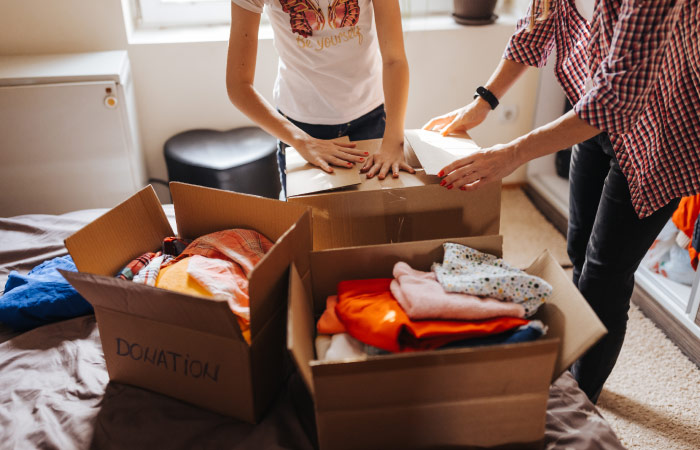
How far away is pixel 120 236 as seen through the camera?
1060 millimetres

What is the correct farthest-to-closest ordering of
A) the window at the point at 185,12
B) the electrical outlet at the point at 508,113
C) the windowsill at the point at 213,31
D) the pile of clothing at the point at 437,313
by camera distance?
the electrical outlet at the point at 508,113 → the window at the point at 185,12 → the windowsill at the point at 213,31 → the pile of clothing at the point at 437,313

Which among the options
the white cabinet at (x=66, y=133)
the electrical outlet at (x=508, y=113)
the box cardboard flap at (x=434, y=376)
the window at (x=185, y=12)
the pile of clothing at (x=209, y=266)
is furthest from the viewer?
the electrical outlet at (x=508, y=113)

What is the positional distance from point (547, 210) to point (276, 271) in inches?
75.5

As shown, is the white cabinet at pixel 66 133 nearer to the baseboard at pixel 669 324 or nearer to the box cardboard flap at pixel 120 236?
the box cardboard flap at pixel 120 236

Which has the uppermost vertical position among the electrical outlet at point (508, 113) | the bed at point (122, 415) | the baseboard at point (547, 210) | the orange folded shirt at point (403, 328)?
the orange folded shirt at point (403, 328)

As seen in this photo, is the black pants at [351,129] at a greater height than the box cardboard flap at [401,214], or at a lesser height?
greater

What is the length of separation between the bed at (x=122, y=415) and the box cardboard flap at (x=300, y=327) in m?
0.12

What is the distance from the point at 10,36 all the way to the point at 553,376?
2312 mm

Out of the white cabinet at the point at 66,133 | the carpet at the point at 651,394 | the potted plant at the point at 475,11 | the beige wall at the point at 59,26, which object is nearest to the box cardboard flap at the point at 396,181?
the carpet at the point at 651,394

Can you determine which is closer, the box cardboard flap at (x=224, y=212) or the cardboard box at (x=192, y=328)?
the cardboard box at (x=192, y=328)

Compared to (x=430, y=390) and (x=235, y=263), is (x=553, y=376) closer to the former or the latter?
(x=430, y=390)

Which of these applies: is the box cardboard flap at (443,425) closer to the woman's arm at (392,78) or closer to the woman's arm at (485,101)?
the woman's arm at (392,78)

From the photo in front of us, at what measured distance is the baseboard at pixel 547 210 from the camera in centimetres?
235

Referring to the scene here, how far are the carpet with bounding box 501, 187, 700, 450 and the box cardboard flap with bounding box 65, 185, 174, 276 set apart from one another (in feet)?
4.18
